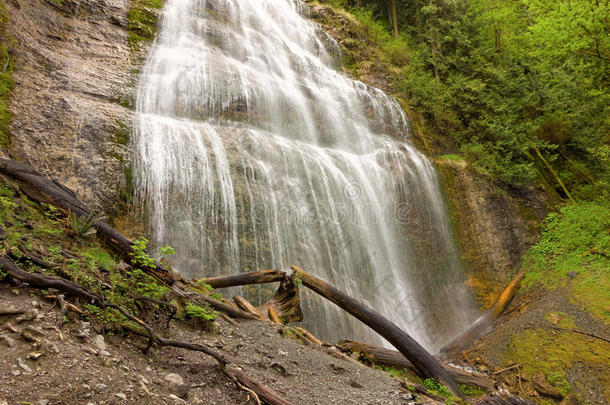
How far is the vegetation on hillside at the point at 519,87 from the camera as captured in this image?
12039 mm

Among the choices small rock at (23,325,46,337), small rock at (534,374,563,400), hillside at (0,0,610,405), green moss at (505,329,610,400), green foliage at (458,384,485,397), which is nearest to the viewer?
small rock at (23,325,46,337)

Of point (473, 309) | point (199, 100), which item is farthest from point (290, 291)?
point (473, 309)

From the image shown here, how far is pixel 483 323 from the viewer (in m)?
9.66

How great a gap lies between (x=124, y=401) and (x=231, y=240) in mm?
5310

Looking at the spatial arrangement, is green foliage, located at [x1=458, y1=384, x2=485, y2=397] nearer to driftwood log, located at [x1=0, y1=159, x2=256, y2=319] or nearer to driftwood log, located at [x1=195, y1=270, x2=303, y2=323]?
driftwood log, located at [x1=195, y1=270, x2=303, y2=323]

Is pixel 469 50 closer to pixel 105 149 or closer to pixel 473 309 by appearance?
pixel 473 309

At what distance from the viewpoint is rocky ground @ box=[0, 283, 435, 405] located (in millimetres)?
1931

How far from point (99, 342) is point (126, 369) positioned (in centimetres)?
31

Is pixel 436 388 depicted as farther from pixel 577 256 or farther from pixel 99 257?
pixel 577 256

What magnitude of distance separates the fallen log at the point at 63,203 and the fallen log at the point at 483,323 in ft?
24.7

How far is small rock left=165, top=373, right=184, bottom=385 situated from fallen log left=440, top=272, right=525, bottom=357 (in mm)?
7713

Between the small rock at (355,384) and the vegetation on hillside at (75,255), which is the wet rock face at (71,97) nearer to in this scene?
the vegetation on hillside at (75,255)

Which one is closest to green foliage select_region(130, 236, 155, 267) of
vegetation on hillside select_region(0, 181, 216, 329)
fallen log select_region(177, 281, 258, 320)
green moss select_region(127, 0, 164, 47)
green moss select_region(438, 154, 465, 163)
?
vegetation on hillside select_region(0, 181, 216, 329)

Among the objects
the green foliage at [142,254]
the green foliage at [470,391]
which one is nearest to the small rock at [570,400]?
the green foliage at [470,391]
